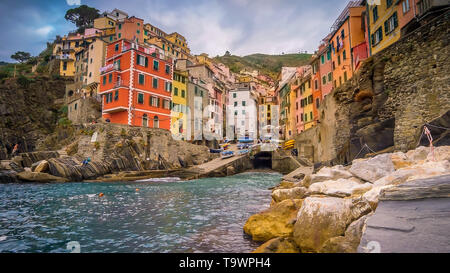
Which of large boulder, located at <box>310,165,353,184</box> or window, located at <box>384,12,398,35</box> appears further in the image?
window, located at <box>384,12,398,35</box>

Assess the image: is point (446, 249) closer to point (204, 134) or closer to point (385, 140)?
point (385, 140)

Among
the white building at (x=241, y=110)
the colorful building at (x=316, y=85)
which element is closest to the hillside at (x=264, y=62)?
the white building at (x=241, y=110)

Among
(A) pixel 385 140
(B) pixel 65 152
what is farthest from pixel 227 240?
(B) pixel 65 152

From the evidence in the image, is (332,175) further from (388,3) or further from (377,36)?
(377,36)

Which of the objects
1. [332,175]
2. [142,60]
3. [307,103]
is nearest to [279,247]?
[332,175]

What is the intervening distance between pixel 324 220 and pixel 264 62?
148342 mm

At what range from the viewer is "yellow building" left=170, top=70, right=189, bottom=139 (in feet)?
144

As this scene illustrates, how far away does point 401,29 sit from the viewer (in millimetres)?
20844

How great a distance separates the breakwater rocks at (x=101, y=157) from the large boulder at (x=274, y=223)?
2442 cm

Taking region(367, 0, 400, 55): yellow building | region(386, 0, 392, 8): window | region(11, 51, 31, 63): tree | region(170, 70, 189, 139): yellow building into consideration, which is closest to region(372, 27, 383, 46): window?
region(367, 0, 400, 55): yellow building

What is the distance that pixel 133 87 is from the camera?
35062 mm

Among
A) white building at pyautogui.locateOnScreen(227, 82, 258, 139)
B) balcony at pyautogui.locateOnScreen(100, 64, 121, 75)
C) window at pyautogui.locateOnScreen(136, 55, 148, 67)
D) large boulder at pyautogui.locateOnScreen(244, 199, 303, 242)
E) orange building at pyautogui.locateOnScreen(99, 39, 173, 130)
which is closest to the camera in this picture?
large boulder at pyautogui.locateOnScreen(244, 199, 303, 242)

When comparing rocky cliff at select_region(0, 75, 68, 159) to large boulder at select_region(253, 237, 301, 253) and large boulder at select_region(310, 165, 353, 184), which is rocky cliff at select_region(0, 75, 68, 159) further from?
large boulder at select_region(253, 237, 301, 253)

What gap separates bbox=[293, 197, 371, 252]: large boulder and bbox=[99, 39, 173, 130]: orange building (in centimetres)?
3291
